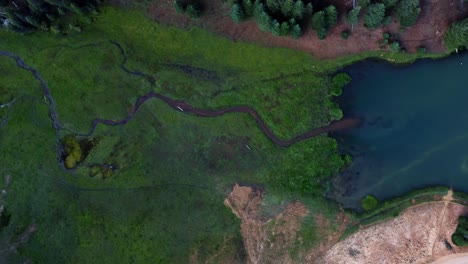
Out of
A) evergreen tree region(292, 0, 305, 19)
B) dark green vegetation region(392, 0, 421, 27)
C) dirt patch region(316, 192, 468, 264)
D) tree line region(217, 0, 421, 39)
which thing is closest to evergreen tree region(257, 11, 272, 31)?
tree line region(217, 0, 421, 39)

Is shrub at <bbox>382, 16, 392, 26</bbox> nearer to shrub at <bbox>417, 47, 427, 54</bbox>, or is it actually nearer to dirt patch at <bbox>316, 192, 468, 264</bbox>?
shrub at <bbox>417, 47, 427, 54</bbox>

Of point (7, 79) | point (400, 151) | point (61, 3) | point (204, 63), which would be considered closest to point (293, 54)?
point (204, 63)

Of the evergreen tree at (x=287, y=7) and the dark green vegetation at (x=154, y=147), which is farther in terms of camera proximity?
the dark green vegetation at (x=154, y=147)

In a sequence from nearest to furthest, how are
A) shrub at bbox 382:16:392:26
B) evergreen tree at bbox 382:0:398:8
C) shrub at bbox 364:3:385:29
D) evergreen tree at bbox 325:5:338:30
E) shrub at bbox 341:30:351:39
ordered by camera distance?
shrub at bbox 364:3:385:29, evergreen tree at bbox 325:5:338:30, evergreen tree at bbox 382:0:398:8, shrub at bbox 382:16:392:26, shrub at bbox 341:30:351:39

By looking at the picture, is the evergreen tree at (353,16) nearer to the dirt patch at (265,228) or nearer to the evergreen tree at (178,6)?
the evergreen tree at (178,6)

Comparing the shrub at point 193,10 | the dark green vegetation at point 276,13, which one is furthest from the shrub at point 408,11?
the shrub at point 193,10

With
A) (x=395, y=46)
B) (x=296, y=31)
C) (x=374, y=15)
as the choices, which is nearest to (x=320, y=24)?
(x=296, y=31)

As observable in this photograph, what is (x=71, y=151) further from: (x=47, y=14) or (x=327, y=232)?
(x=327, y=232)
